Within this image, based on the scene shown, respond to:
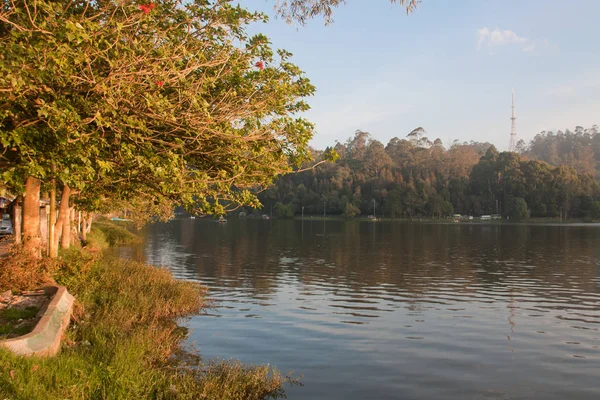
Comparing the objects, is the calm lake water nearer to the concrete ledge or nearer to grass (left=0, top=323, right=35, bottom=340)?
the concrete ledge

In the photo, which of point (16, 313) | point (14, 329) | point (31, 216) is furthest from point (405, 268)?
point (14, 329)

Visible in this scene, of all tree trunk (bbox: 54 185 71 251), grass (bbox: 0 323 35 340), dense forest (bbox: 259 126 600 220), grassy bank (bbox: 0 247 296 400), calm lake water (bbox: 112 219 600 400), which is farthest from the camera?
dense forest (bbox: 259 126 600 220)

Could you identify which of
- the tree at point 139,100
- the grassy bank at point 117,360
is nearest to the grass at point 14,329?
the grassy bank at point 117,360

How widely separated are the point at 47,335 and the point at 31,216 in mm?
7868

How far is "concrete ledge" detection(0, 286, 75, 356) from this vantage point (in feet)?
31.2

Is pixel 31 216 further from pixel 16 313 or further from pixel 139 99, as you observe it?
pixel 139 99

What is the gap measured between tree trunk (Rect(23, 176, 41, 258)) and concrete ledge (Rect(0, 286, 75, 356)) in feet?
13.8

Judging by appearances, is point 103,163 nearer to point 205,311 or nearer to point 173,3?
point 173,3

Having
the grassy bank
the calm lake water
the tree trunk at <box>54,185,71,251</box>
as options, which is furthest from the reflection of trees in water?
the grassy bank

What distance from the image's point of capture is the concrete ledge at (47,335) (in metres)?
9.50

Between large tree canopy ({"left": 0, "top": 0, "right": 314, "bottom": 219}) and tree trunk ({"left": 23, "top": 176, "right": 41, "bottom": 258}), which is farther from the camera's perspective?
tree trunk ({"left": 23, "top": 176, "right": 41, "bottom": 258})

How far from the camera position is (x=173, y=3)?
13.9 m

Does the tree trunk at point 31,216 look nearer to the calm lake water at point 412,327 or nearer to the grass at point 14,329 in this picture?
the grass at point 14,329

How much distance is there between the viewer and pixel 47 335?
10.4m
